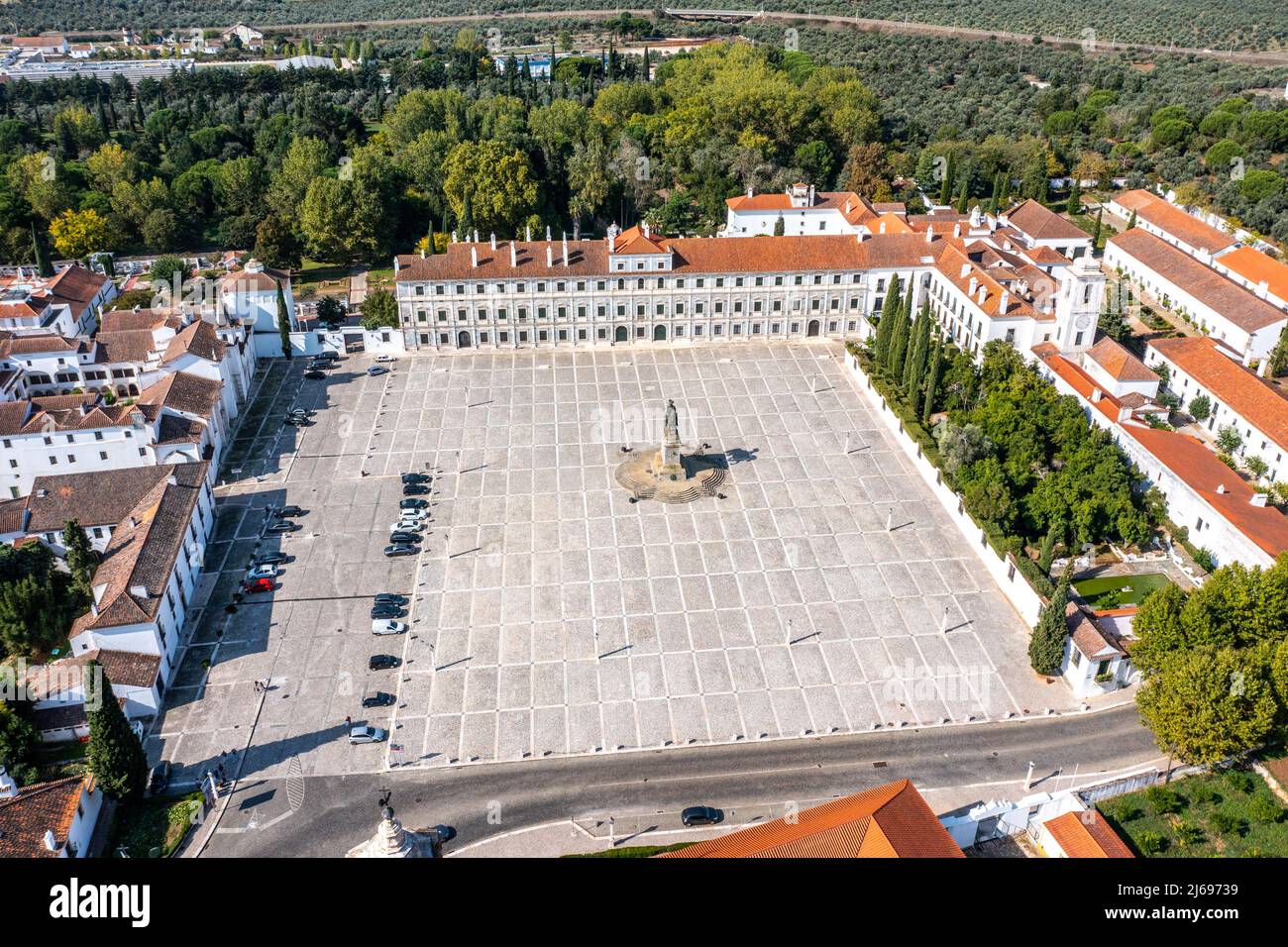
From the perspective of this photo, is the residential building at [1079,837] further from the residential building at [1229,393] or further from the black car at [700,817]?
the residential building at [1229,393]

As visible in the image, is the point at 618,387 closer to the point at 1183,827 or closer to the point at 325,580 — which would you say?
the point at 325,580

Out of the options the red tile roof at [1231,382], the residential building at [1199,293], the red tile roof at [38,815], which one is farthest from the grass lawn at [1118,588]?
the red tile roof at [38,815]

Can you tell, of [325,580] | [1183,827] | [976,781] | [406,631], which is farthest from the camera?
[325,580]

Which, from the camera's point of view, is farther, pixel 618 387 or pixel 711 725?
pixel 618 387

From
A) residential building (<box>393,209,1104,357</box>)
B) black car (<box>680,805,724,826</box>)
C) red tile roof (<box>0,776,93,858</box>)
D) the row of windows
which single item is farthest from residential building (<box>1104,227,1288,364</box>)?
red tile roof (<box>0,776,93,858</box>)
